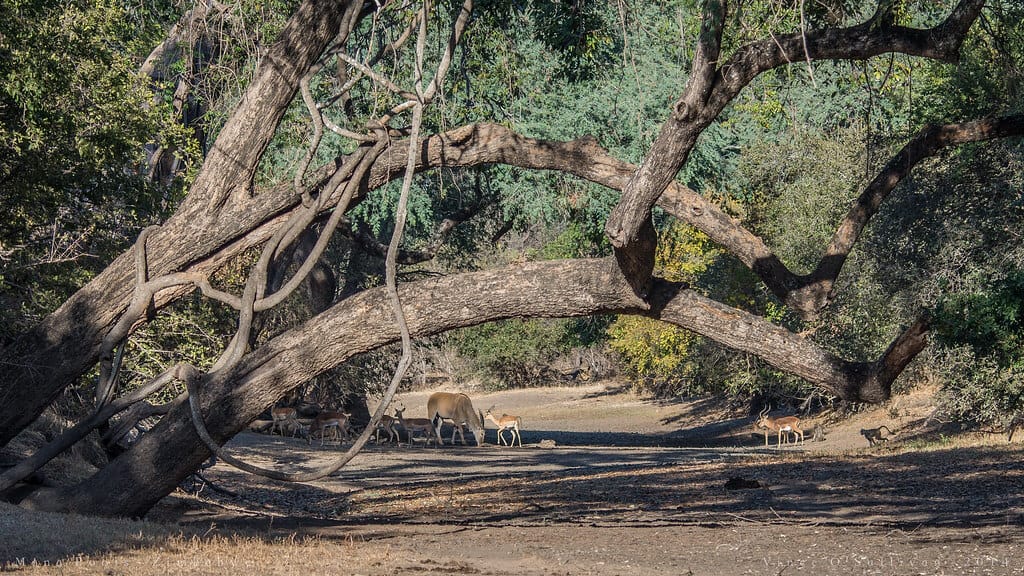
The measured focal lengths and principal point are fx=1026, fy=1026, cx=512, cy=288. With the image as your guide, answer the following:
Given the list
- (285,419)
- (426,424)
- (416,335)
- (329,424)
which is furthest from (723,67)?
(285,419)

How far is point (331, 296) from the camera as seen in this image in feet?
79.4

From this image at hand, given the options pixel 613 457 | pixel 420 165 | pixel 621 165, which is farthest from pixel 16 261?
pixel 613 457

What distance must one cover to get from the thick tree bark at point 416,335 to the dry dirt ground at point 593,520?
0.67m

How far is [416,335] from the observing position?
28.5 feet

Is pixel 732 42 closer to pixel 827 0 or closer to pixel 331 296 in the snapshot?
pixel 827 0

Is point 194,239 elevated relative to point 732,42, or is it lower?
lower

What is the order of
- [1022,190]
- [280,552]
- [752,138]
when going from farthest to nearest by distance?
[752,138]
[1022,190]
[280,552]

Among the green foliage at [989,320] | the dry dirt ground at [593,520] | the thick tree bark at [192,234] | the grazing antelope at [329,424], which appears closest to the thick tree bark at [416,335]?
the dry dirt ground at [593,520]

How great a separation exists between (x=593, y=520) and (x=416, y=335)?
302 centimetres

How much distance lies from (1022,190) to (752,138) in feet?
26.3

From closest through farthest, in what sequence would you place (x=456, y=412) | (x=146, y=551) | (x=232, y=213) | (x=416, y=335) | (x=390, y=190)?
(x=146, y=551), (x=416, y=335), (x=232, y=213), (x=390, y=190), (x=456, y=412)

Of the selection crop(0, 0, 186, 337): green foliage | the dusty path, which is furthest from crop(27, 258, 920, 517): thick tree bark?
crop(0, 0, 186, 337): green foliage

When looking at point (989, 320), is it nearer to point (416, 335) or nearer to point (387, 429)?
point (416, 335)

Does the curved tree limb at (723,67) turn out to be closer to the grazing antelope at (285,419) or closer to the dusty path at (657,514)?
the dusty path at (657,514)
